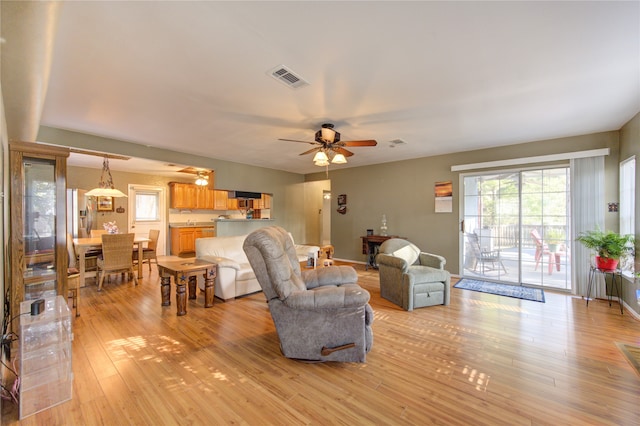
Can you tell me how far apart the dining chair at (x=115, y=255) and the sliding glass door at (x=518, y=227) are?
20.5 ft

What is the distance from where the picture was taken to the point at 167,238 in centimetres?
Result: 841

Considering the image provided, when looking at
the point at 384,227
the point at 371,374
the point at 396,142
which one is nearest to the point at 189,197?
the point at 384,227

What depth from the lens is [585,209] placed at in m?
4.14

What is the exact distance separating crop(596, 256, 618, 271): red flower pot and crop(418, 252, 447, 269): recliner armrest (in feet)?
6.21

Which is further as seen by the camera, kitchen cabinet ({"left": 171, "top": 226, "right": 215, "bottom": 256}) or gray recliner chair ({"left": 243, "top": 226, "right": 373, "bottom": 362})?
kitchen cabinet ({"left": 171, "top": 226, "right": 215, "bottom": 256})

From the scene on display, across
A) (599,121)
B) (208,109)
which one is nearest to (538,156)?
(599,121)

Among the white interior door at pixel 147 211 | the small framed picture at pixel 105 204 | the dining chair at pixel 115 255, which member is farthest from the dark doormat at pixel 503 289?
the small framed picture at pixel 105 204

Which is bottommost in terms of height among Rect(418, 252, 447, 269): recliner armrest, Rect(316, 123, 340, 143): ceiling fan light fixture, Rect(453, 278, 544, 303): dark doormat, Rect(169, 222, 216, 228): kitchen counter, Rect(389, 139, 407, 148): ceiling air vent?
Rect(453, 278, 544, 303): dark doormat

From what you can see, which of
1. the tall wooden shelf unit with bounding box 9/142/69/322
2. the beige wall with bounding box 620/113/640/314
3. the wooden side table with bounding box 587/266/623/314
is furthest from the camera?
the wooden side table with bounding box 587/266/623/314

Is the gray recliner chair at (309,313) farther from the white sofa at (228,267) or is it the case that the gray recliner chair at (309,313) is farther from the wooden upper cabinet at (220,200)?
the wooden upper cabinet at (220,200)

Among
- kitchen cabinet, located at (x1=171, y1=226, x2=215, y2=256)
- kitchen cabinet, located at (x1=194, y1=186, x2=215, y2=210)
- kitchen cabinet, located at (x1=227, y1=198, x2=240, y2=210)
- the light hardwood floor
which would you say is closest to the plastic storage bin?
the light hardwood floor

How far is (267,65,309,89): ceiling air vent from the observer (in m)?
2.33

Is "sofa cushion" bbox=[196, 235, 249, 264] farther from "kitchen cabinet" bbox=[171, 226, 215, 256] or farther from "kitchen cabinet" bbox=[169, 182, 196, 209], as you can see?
"kitchen cabinet" bbox=[169, 182, 196, 209]

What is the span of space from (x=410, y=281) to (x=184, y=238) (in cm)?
715
